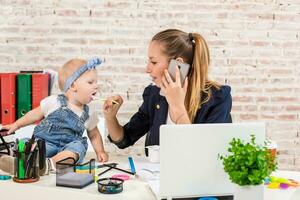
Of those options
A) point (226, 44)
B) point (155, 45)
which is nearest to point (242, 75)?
point (226, 44)

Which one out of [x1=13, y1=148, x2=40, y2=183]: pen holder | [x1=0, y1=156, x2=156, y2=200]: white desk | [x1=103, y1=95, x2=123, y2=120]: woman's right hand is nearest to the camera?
[x1=0, y1=156, x2=156, y2=200]: white desk

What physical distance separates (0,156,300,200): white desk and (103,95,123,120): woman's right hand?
656mm

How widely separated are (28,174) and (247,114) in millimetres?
2246

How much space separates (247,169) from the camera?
140 cm

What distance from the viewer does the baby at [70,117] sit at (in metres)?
2.14

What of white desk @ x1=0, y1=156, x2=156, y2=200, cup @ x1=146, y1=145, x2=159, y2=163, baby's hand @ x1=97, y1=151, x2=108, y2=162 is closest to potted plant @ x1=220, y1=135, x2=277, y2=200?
white desk @ x1=0, y1=156, x2=156, y2=200

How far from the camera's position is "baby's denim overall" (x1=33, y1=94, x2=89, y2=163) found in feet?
7.02

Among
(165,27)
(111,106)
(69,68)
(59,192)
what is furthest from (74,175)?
(165,27)

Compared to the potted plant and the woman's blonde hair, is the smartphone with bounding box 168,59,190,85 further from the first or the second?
the potted plant

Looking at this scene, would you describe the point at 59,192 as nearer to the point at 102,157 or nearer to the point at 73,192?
A: the point at 73,192

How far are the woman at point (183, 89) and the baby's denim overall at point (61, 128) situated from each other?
16 centimetres

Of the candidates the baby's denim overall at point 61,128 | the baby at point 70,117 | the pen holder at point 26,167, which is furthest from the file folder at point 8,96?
the pen holder at point 26,167

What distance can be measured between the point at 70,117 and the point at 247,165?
3.36 feet

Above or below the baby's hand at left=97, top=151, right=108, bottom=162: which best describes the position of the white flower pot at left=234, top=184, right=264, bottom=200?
above
